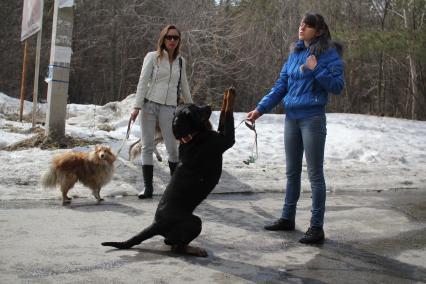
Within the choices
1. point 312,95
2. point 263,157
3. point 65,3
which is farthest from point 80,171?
point 263,157

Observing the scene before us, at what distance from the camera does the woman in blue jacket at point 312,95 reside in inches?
176

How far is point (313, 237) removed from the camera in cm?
467

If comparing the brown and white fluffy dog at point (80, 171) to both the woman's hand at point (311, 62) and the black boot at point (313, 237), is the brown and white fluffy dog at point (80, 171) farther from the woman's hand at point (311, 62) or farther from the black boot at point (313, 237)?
the woman's hand at point (311, 62)

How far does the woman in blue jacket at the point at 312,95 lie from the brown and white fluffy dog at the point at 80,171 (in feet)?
6.45

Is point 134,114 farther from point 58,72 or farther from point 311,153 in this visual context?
point 58,72

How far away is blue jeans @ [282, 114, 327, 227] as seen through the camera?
15.1 ft

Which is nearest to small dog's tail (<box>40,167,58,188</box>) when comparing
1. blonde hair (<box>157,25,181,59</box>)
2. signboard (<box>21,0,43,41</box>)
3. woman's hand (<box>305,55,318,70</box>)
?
blonde hair (<box>157,25,181,59</box>)

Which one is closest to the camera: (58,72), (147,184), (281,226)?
(281,226)

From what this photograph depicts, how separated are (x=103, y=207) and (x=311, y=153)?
7.98ft

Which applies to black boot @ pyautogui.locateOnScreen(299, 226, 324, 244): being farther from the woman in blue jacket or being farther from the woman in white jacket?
the woman in white jacket

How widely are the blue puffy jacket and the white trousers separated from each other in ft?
5.97

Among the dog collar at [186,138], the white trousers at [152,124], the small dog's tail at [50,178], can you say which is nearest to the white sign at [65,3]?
the white trousers at [152,124]

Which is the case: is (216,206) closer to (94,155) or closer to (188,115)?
(94,155)

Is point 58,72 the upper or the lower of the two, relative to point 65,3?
lower
